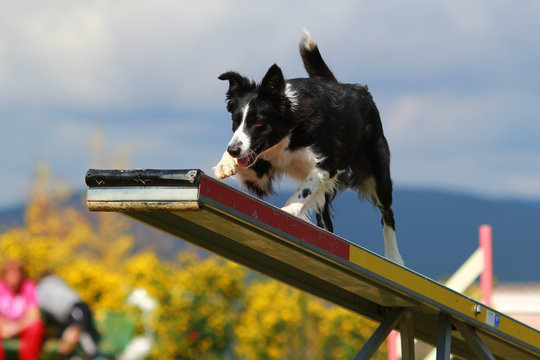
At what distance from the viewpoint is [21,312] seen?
7391 mm

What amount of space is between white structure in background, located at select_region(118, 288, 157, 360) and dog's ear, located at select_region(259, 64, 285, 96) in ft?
25.1

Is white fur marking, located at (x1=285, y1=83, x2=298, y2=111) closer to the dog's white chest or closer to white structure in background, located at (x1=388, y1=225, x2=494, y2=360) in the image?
the dog's white chest

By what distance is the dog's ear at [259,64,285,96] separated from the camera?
3826mm

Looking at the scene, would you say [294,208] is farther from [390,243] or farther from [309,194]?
[390,243]

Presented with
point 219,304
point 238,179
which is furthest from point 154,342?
point 238,179

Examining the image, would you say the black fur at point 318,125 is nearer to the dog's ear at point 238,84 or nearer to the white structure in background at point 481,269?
the dog's ear at point 238,84

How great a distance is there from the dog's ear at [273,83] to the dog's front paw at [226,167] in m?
0.37

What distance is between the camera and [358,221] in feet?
614

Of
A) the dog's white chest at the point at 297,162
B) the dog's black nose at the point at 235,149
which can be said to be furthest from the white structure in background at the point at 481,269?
the dog's black nose at the point at 235,149

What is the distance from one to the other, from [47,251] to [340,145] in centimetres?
1203

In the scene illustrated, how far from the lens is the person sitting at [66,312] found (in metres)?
7.58

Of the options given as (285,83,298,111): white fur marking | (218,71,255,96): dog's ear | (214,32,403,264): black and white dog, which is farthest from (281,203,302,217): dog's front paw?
(218,71,255,96): dog's ear

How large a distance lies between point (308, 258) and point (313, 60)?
1733 millimetres

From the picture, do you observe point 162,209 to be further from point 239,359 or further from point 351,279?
point 239,359
